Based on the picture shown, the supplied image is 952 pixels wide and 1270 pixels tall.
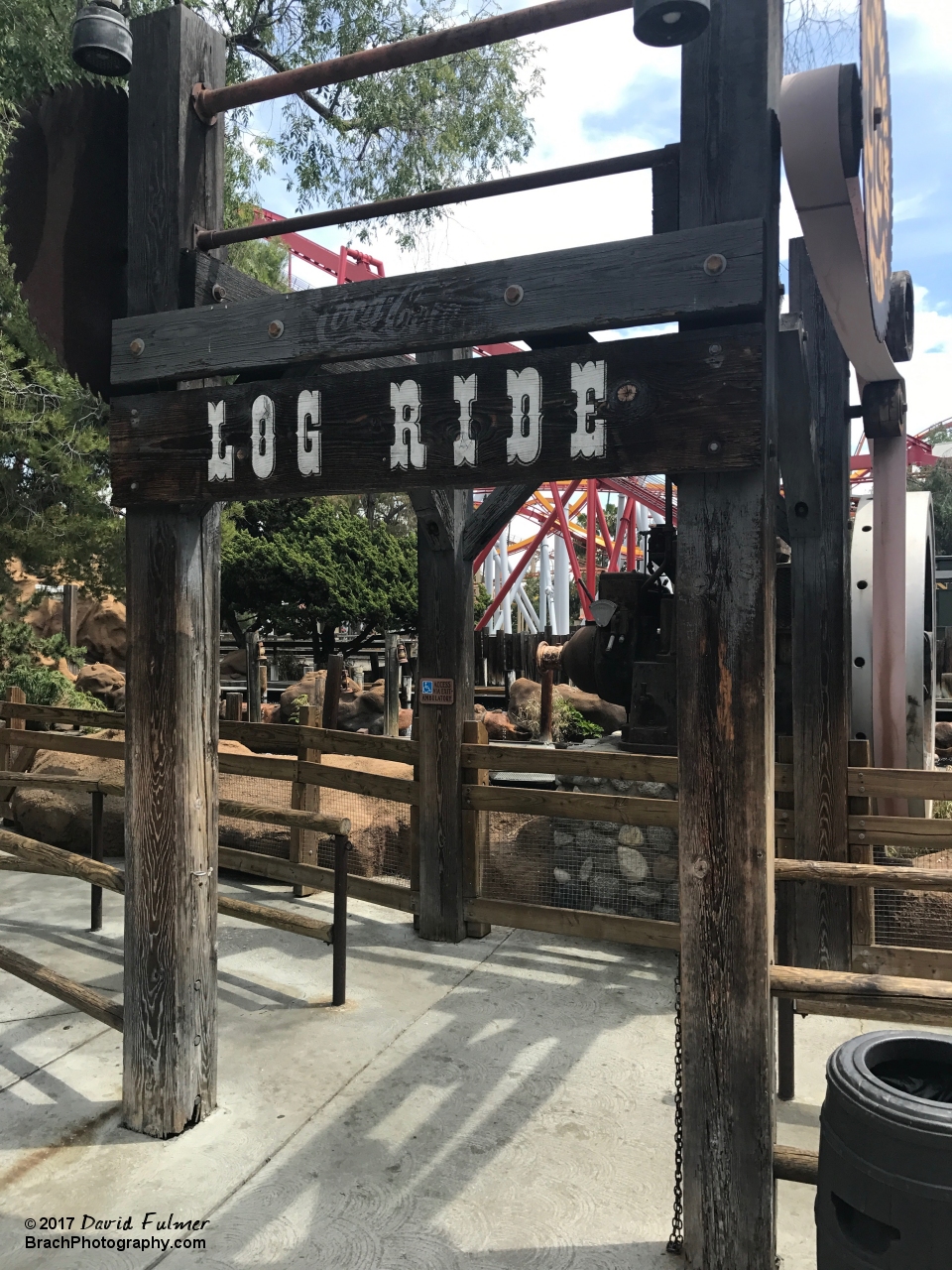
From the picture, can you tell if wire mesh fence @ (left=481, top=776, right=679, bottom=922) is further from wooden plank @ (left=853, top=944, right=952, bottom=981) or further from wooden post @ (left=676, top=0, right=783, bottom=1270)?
wooden post @ (left=676, top=0, right=783, bottom=1270)

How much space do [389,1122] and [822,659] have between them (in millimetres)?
3013

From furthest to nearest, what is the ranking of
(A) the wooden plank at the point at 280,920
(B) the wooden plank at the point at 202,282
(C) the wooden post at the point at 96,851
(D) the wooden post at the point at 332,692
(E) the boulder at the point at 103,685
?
(E) the boulder at the point at 103,685
(D) the wooden post at the point at 332,692
(C) the wooden post at the point at 96,851
(A) the wooden plank at the point at 280,920
(B) the wooden plank at the point at 202,282

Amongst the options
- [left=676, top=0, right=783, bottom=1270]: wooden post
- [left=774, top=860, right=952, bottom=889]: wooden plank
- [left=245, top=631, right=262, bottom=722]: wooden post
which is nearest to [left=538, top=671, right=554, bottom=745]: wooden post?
[left=245, top=631, right=262, bottom=722]: wooden post

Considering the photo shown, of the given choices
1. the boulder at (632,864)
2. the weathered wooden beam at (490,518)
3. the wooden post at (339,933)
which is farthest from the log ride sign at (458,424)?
the boulder at (632,864)

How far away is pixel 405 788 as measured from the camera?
5.68 m

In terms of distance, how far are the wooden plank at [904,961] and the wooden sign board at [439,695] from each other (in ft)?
8.15

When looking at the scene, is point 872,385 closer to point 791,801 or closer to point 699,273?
point 791,801

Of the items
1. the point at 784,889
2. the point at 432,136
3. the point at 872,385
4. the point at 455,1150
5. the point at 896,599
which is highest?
the point at 432,136

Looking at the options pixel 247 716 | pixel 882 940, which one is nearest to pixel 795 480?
pixel 882 940

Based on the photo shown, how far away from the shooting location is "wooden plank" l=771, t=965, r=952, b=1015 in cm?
234

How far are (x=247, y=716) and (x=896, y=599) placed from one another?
1365 centimetres

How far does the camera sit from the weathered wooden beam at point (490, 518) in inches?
213

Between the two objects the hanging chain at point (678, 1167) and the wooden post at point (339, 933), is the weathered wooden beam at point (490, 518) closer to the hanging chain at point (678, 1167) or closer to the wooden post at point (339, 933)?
the wooden post at point (339, 933)

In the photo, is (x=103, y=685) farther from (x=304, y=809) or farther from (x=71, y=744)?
(x=304, y=809)
